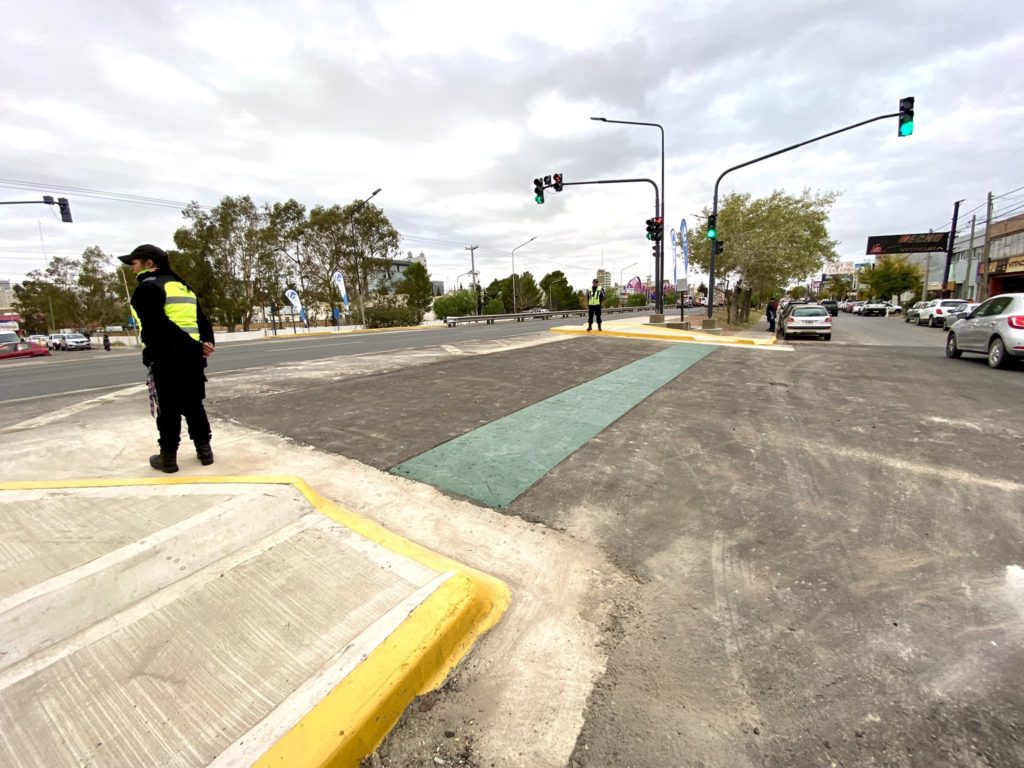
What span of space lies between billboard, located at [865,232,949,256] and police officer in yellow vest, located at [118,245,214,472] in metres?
76.7

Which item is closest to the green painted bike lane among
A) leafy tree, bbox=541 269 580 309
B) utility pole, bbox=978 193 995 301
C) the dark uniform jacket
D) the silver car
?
the dark uniform jacket

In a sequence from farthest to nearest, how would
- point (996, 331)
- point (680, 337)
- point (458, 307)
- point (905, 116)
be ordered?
point (458, 307) → point (680, 337) → point (905, 116) → point (996, 331)

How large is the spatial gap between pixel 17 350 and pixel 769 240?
146 feet

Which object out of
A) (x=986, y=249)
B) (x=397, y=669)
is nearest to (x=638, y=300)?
(x=986, y=249)

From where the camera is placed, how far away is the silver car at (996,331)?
915 centimetres

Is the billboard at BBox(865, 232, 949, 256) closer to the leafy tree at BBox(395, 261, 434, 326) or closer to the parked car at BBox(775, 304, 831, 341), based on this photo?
the parked car at BBox(775, 304, 831, 341)

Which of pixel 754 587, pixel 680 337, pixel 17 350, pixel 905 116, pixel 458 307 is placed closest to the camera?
pixel 754 587

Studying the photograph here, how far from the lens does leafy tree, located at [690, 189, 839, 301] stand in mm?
26234

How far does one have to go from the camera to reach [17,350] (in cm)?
2678

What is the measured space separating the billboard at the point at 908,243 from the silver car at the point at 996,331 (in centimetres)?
6219

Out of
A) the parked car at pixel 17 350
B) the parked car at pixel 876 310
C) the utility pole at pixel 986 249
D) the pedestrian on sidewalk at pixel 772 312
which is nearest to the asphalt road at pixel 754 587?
the pedestrian on sidewalk at pixel 772 312

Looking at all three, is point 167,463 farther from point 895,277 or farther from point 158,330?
point 895,277

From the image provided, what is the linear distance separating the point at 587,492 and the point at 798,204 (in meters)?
36.9

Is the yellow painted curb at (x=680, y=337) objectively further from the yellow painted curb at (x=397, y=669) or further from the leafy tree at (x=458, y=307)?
the leafy tree at (x=458, y=307)
